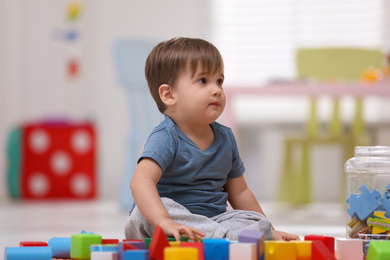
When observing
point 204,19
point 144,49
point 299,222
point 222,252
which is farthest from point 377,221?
point 204,19

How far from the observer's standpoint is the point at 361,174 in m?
1.44

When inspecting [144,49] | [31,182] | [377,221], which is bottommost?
[31,182]

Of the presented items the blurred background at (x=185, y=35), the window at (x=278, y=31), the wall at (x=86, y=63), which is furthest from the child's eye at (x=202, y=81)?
the wall at (x=86, y=63)

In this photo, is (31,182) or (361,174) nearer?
(361,174)

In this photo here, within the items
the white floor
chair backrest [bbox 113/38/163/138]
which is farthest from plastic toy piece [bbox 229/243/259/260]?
chair backrest [bbox 113/38/163/138]

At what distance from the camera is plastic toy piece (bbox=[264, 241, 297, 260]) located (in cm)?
107

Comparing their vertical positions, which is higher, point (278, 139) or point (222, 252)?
point (222, 252)

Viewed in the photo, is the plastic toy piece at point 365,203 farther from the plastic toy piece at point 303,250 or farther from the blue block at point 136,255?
the blue block at point 136,255

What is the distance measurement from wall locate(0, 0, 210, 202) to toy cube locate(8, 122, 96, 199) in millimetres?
262

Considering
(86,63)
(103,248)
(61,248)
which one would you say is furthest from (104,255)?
(86,63)

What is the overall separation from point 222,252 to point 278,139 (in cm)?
295

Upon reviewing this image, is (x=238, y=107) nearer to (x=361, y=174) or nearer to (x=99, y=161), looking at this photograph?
(x=99, y=161)

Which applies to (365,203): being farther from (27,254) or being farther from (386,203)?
(27,254)

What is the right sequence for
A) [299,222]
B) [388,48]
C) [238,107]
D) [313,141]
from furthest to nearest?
[238,107]
[388,48]
[313,141]
[299,222]
